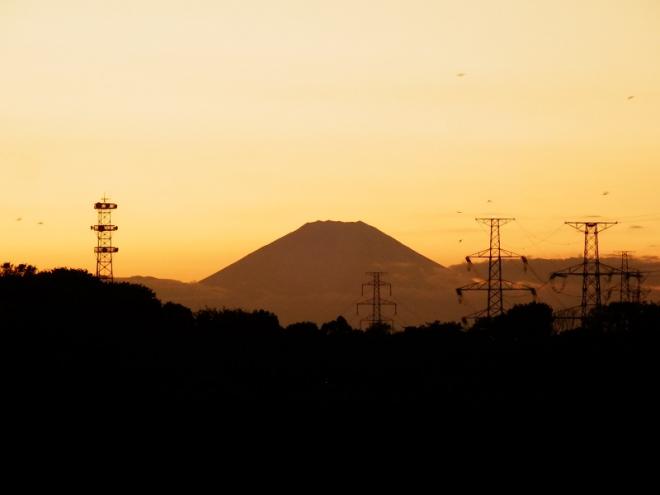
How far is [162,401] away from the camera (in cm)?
7938

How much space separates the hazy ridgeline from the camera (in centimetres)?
8381

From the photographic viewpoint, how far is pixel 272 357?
128m

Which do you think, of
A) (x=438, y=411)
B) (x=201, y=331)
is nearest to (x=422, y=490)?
(x=438, y=411)

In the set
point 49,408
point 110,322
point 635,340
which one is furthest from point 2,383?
point 635,340

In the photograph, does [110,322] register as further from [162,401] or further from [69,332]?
[162,401]

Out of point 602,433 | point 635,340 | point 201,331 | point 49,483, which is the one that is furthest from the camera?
point 201,331

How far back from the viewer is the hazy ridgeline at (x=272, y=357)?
83812mm

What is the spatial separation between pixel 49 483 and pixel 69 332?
4856 centimetres

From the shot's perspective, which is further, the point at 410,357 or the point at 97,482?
the point at 410,357

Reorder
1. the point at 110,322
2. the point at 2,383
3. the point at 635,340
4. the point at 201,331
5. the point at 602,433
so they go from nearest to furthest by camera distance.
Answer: the point at 602,433 < the point at 2,383 < the point at 635,340 < the point at 110,322 < the point at 201,331

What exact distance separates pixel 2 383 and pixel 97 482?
73.7 feet

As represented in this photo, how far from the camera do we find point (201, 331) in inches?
5945

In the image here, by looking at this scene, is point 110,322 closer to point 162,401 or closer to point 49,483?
point 162,401

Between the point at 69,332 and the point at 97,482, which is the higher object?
the point at 69,332
